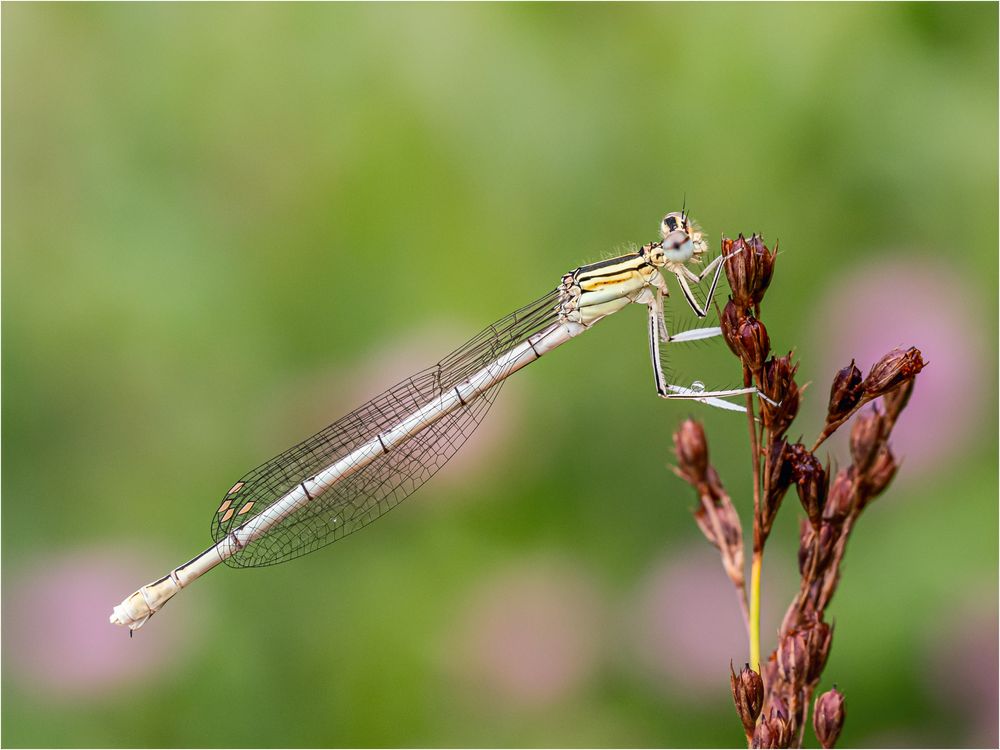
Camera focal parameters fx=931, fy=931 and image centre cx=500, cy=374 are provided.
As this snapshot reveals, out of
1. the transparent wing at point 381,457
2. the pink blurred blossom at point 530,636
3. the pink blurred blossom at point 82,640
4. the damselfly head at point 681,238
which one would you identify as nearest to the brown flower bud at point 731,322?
the damselfly head at point 681,238

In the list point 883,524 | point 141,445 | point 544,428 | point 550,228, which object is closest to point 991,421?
point 883,524

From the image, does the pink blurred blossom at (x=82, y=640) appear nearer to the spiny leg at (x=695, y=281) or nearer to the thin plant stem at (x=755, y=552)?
the spiny leg at (x=695, y=281)

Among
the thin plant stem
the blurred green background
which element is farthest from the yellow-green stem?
the blurred green background

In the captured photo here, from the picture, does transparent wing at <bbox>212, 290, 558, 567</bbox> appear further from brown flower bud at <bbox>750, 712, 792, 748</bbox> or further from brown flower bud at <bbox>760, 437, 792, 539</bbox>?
brown flower bud at <bbox>750, 712, 792, 748</bbox>

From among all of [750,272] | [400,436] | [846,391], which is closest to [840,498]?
[846,391]

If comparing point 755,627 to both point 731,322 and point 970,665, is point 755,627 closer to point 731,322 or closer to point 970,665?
→ point 731,322

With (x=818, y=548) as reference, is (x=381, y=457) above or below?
above
